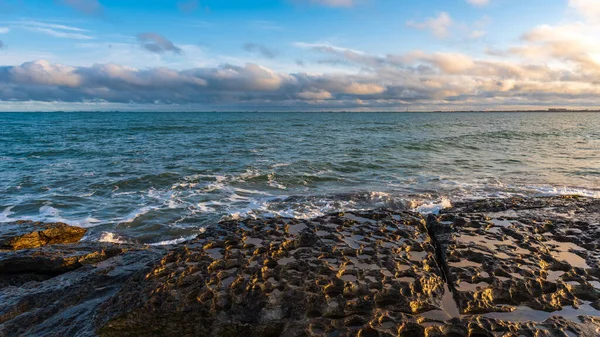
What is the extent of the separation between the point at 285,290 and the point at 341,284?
0.75 metres

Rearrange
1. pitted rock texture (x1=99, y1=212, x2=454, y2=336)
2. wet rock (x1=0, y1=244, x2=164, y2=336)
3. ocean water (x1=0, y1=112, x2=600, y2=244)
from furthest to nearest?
1. ocean water (x1=0, y1=112, x2=600, y2=244)
2. wet rock (x1=0, y1=244, x2=164, y2=336)
3. pitted rock texture (x1=99, y1=212, x2=454, y2=336)

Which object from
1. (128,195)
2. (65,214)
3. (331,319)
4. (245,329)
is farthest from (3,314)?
(128,195)

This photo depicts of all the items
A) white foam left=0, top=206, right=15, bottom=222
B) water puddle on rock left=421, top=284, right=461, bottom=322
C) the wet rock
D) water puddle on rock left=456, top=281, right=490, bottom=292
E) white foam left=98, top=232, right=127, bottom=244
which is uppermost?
water puddle on rock left=456, top=281, right=490, bottom=292

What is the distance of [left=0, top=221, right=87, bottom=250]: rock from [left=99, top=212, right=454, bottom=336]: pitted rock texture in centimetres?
677

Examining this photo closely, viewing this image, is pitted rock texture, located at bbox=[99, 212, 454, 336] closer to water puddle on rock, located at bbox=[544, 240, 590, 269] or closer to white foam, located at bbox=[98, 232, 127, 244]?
water puddle on rock, located at bbox=[544, 240, 590, 269]

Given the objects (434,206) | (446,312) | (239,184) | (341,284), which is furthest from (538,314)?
(239,184)

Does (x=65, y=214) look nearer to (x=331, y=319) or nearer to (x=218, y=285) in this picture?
(x=218, y=285)

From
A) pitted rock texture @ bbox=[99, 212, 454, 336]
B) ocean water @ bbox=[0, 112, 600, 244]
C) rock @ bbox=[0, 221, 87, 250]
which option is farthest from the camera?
ocean water @ bbox=[0, 112, 600, 244]

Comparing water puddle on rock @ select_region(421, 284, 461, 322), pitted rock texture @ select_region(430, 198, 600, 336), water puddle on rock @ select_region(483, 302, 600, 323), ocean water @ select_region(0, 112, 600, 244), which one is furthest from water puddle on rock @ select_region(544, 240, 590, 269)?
ocean water @ select_region(0, 112, 600, 244)

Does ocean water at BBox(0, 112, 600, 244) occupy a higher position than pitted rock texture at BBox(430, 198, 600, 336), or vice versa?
pitted rock texture at BBox(430, 198, 600, 336)

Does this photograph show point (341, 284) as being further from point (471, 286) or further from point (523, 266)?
point (523, 266)

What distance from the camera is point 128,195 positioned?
51.8 ft

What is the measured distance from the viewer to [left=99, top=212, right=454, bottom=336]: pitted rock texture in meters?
4.05

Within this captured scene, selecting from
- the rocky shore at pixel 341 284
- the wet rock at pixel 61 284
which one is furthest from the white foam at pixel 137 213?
the rocky shore at pixel 341 284
